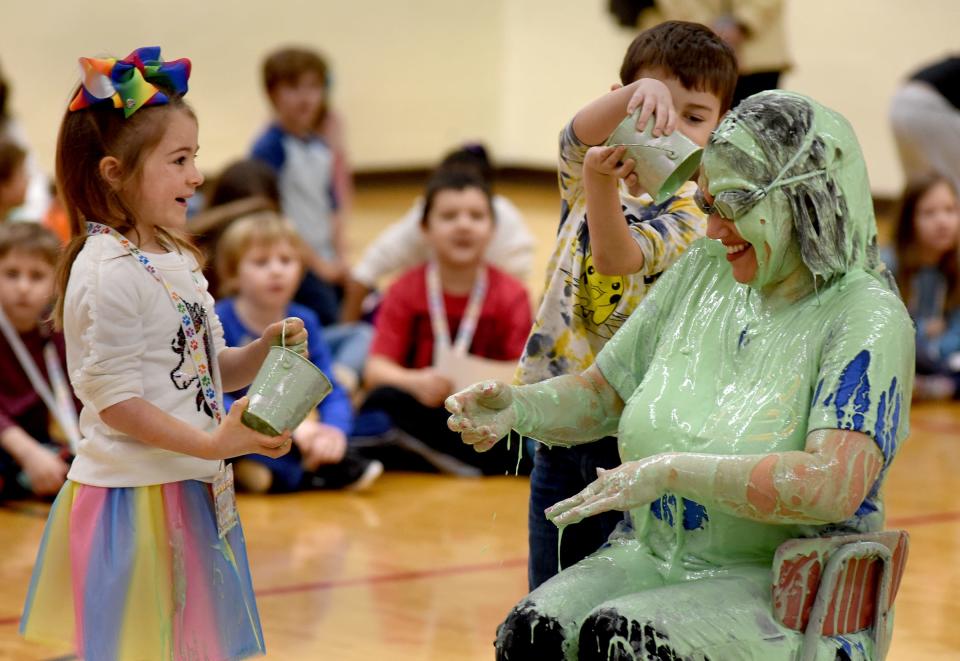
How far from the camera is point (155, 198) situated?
8.30ft

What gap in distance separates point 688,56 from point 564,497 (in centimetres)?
83

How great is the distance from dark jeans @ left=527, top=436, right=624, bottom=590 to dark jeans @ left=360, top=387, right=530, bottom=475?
96.1 inches

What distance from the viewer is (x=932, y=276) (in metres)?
6.68

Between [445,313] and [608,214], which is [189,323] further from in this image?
[445,313]

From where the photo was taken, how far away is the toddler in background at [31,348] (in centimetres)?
505

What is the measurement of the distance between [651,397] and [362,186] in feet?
31.0

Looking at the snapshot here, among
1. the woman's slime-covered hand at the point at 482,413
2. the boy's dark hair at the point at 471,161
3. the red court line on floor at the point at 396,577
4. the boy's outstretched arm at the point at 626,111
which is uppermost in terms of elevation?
the boy's outstretched arm at the point at 626,111

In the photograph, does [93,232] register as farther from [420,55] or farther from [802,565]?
[420,55]

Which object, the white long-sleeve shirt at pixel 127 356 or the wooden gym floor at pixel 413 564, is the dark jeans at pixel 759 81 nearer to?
the wooden gym floor at pixel 413 564

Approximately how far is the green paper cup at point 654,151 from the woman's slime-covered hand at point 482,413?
431mm

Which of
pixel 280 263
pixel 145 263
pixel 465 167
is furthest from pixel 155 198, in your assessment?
pixel 465 167

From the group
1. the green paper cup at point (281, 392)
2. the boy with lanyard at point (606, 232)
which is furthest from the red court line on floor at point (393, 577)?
the green paper cup at point (281, 392)

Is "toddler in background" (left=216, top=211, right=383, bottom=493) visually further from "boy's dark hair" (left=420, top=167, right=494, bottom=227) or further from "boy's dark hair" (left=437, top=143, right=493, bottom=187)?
"boy's dark hair" (left=437, top=143, right=493, bottom=187)

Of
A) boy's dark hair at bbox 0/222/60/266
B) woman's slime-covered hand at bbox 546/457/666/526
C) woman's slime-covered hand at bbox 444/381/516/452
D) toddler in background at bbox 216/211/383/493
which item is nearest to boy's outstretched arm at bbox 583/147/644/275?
woman's slime-covered hand at bbox 444/381/516/452
